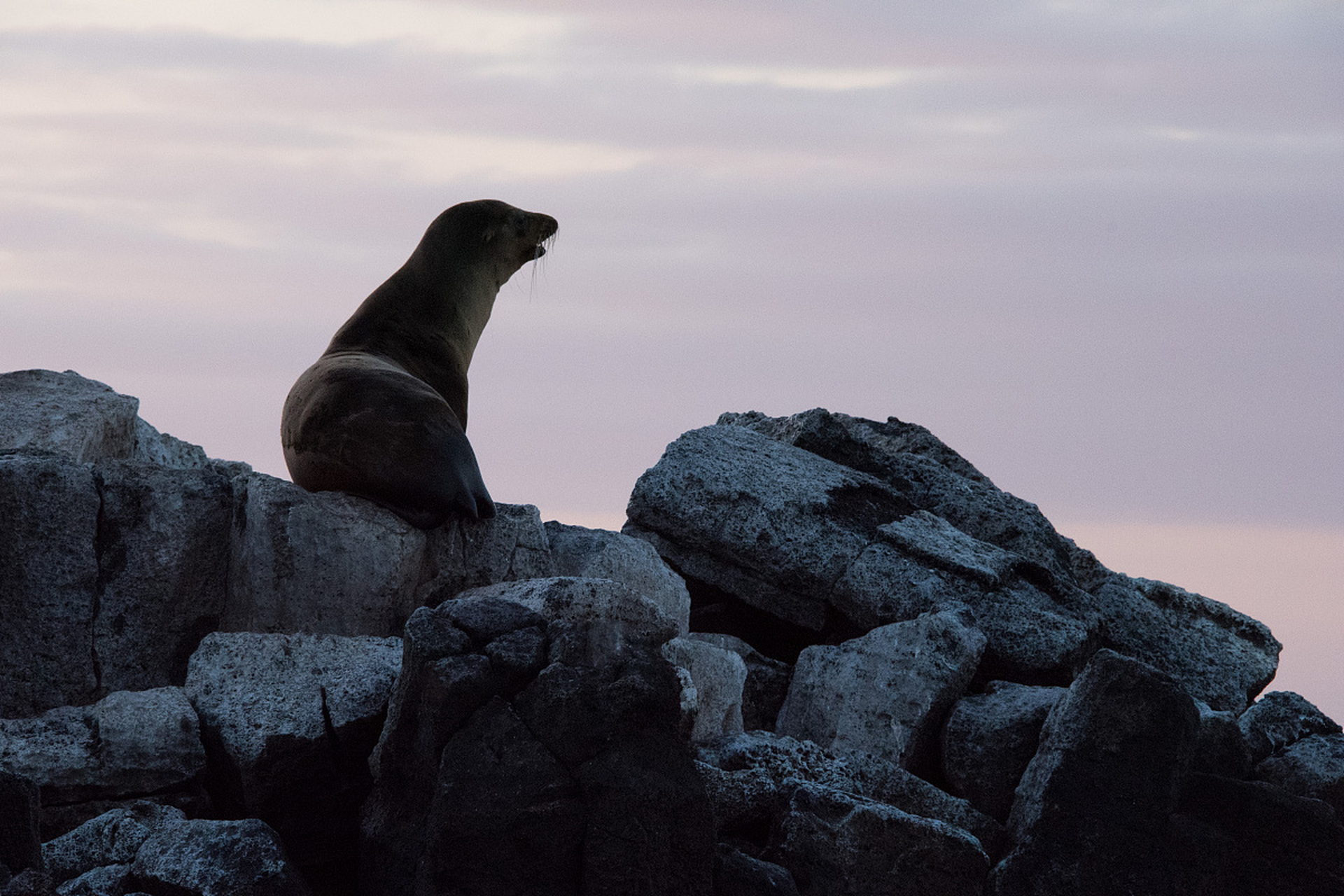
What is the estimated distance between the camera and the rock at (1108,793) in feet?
20.4

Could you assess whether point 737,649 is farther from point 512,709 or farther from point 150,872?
point 150,872

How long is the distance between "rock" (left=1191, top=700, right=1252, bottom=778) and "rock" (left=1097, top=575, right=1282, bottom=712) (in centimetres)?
176

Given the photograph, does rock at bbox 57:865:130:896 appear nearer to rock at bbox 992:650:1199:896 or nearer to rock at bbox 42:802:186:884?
rock at bbox 42:802:186:884

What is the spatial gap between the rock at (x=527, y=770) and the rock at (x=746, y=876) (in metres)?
0.16

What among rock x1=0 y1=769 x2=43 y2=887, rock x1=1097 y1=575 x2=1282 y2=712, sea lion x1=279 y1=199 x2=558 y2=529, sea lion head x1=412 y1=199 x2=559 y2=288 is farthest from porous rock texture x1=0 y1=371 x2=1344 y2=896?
sea lion head x1=412 y1=199 x2=559 y2=288

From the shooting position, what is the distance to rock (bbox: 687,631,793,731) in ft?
26.0

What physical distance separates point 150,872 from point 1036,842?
11.6ft

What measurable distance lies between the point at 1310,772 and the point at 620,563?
3624 millimetres

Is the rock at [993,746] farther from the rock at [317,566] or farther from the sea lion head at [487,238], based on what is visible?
the sea lion head at [487,238]

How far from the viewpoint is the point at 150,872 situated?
505 cm

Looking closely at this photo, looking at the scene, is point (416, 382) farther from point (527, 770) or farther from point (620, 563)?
point (527, 770)

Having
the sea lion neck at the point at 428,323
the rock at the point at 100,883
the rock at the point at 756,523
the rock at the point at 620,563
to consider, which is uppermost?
the sea lion neck at the point at 428,323

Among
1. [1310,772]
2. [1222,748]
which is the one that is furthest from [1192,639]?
[1222,748]

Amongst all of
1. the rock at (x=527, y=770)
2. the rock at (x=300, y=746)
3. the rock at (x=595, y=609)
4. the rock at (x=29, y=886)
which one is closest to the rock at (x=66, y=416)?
the rock at (x=300, y=746)
